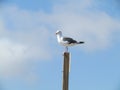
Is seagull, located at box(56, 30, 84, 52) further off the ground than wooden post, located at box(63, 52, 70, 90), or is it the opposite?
seagull, located at box(56, 30, 84, 52)

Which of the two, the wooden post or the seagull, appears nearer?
the wooden post

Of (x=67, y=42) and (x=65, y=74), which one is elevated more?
(x=67, y=42)

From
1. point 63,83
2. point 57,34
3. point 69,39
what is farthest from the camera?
point 57,34

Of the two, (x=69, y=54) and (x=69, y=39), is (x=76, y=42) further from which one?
(x=69, y=54)

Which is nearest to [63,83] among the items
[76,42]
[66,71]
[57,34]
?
[66,71]

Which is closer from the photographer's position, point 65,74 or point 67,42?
point 65,74

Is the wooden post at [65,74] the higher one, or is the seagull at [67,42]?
the seagull at [67,42]

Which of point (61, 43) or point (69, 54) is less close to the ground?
point (61, 43)

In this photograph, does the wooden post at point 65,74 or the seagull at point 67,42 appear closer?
the wooden post at point 65,74

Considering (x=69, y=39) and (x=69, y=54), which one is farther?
(x=69, y=39)

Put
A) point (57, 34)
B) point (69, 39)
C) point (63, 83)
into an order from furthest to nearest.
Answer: point (57, 34) < point (69, 39) < point (63, 83)

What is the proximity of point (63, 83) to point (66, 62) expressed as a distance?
0.48 meters

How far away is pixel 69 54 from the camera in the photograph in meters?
9.63

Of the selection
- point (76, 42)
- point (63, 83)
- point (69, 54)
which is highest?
point (76, 42)
